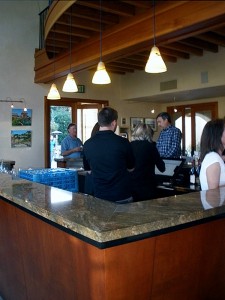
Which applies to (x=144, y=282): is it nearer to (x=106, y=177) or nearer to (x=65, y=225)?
(x=65, y=225)

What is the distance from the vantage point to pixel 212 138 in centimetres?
216

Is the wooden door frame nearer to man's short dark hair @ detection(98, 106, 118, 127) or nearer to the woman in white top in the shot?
man's short dark hair @ detection(98, 106, 118, 127)

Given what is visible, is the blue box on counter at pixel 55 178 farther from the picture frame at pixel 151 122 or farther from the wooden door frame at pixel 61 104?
the picture frame at pixel 151 122

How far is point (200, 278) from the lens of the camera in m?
1.67

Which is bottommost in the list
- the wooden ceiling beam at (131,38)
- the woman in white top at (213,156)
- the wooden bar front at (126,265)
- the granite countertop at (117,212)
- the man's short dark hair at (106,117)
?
the wooden bar front at (126,265)

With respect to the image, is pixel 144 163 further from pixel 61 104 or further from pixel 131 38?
pixel 61 104

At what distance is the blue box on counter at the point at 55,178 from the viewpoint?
288 cm

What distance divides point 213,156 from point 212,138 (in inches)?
5.7

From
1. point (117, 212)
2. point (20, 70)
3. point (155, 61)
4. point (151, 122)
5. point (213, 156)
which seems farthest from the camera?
point (151, 122)

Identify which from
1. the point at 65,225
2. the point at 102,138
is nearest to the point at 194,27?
the point at 102,138

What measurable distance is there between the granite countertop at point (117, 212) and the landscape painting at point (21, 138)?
502 centimetres

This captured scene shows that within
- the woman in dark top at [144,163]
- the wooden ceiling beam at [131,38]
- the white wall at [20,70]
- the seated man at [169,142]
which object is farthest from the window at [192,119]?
the woman in dark top at [144,163]

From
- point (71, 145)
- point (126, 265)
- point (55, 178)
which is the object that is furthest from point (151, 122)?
point (126, 265)

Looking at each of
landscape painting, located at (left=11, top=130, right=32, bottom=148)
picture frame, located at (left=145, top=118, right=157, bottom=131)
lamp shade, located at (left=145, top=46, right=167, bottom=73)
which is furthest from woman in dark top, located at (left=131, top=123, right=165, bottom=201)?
picture frame, located at (left=145, top=118, right=157, bottom=131)
